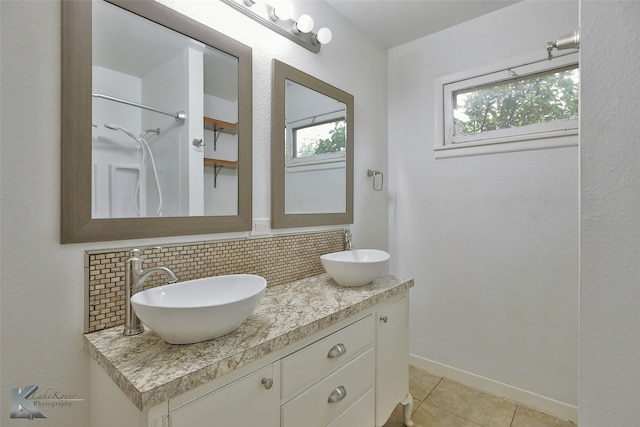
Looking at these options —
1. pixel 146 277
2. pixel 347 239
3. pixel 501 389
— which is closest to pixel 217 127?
pixel 146 277

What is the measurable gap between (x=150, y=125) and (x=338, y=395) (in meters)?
1.30

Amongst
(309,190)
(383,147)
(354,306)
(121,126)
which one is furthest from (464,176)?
(121,126)

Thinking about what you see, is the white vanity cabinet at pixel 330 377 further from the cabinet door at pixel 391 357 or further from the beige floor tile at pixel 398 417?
the beige floor tile at pixel 398 417

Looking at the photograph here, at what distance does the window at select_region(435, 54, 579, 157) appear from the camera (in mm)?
1706

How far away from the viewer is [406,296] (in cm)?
163

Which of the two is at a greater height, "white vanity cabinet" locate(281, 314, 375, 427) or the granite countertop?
the granite countertop

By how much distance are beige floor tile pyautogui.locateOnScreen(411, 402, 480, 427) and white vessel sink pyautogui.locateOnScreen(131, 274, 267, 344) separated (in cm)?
136

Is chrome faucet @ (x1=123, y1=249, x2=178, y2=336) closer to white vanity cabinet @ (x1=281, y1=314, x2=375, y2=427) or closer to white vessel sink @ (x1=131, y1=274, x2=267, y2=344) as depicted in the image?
white vessel sink @ (x1=131, y1=274, x2=267, y2=344)

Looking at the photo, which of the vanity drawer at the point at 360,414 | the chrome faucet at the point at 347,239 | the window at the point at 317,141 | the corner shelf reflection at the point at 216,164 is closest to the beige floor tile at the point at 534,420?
the vanity drawer at the point at 360,414

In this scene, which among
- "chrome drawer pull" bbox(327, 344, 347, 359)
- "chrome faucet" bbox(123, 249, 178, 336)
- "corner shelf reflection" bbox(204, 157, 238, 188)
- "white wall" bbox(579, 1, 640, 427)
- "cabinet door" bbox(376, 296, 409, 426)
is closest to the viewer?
"white wall" bbox(579, 1, 640, 427)

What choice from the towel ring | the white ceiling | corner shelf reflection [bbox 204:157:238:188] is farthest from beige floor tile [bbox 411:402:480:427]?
the white ceiling

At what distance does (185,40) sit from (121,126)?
469 millimetres

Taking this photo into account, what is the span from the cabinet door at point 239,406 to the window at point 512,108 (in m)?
1.91

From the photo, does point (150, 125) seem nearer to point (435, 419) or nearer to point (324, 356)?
point (324, 356)
